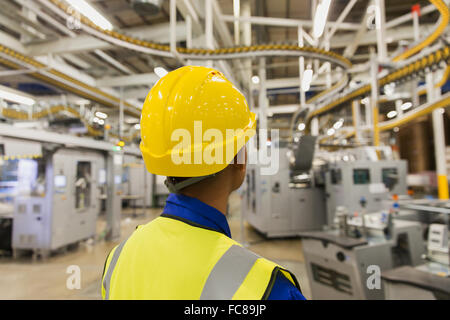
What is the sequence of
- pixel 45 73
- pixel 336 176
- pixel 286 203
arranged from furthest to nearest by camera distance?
pixel 286 203, pixel 336 176, pixel 45 73

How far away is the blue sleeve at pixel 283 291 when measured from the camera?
49 cm

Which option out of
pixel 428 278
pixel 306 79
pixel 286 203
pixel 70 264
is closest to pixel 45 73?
pixel 70 264

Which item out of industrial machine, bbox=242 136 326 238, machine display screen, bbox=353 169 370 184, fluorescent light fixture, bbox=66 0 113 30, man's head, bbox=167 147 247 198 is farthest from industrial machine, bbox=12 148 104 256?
machine display screen, bbox=353 169 370 184

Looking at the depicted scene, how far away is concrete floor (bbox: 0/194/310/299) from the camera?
3.00 meters

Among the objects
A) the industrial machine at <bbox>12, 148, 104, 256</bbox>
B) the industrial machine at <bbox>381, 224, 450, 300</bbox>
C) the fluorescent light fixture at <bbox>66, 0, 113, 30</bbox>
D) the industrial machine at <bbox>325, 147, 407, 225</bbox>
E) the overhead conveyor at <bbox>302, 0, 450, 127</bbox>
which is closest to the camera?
the industrial machine at <bbox>381, 224, 450, 300</bbox>

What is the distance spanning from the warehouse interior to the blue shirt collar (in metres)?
0.38

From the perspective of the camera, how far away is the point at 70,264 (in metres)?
4.28

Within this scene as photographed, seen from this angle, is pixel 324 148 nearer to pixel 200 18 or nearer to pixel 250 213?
pixel 250 213

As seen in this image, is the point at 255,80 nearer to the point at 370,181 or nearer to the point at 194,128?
the point at 194,128

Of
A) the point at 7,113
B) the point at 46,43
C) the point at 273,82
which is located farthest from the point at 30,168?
the point at 273,82

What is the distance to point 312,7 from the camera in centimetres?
217

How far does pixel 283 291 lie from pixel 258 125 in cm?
86

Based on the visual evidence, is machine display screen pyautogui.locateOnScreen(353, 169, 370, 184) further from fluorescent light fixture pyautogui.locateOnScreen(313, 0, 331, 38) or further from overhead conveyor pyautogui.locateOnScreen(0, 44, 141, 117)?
overhead conveyor pyautogui.locateOnScreen(0, 44, 141, 117)
